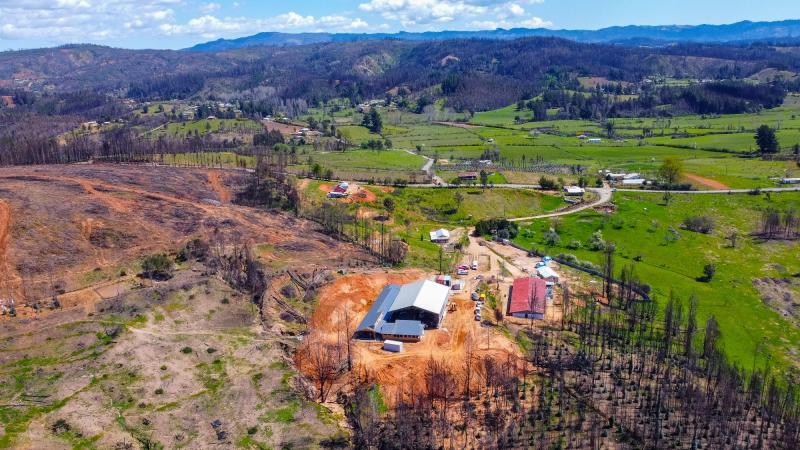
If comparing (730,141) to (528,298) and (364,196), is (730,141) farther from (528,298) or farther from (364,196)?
(528,298)

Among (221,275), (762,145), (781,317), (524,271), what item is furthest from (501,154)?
(221,275)

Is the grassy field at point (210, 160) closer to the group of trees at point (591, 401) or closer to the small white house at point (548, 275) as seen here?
the small white house at point (548, 275)

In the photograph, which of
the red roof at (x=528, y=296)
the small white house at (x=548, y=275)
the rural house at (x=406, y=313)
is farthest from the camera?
the small white house at (x=548, y=275)

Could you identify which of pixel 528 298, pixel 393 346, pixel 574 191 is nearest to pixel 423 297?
pixel 393 346

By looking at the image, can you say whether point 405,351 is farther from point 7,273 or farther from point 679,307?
point 7,273

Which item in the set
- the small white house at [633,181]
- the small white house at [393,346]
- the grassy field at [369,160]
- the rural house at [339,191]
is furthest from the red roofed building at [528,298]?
the grassy field at [369,160]

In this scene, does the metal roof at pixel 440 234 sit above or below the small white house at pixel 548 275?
above
